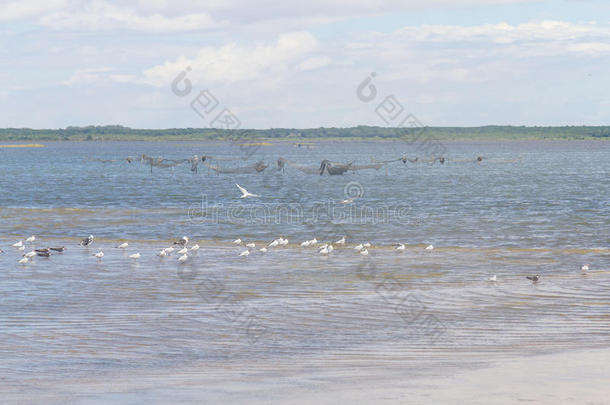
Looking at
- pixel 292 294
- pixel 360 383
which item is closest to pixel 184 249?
pixel 292 294

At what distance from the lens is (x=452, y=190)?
70.6 metres

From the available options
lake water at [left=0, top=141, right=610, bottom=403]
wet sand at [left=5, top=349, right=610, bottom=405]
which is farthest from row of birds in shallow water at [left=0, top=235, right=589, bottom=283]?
wet sand at [left=5, top=349, right=610, bottom=405]

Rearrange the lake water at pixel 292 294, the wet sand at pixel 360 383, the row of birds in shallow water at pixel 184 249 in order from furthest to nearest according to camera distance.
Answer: the row of birds in shallow water at pixel 184 249 < the lake water at pixel 292 294 < the wet sand at pixel 360 383

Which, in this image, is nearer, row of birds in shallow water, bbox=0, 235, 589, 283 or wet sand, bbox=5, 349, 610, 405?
wet sand, bbox=5, 349, 610, 405

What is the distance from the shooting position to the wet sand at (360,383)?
11.1 m

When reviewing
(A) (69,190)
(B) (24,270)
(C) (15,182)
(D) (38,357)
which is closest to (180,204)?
(A) (69,190)

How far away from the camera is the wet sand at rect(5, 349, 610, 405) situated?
11.1 meters

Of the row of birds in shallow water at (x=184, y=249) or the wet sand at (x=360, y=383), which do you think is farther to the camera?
the row of birds in shallow water at (x=184, y=249)

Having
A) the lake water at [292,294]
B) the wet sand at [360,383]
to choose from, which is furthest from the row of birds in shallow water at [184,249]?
the wet sand at [360,383]

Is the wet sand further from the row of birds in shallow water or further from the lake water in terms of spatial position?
the row of birds in shallow water

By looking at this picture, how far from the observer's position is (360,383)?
1198cm

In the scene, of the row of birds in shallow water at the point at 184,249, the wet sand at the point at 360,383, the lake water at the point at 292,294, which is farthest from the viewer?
the row of birds in shallow water at the point at 184,249

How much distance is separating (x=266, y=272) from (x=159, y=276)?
126 inches

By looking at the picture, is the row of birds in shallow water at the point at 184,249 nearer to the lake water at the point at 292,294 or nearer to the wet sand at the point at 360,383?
the lake water at the point at 292,294
